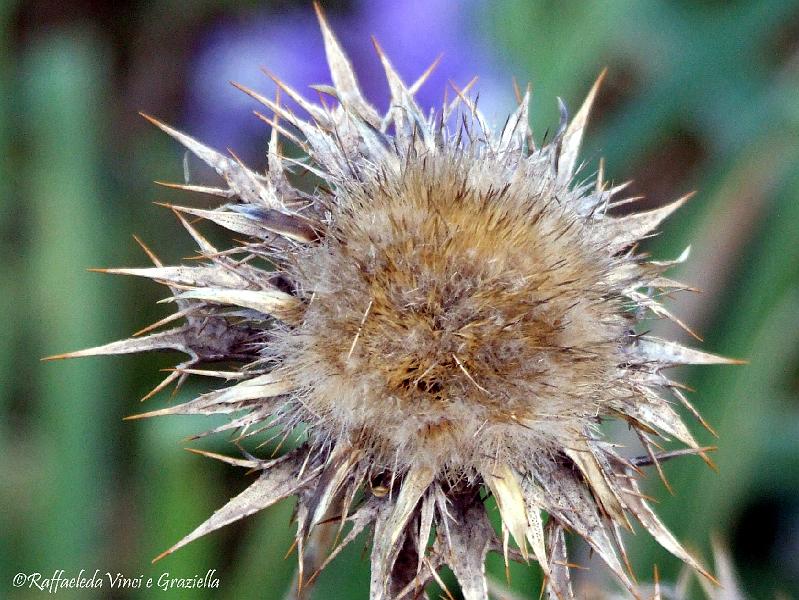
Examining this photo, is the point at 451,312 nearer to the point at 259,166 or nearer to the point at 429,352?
the point at 429,352

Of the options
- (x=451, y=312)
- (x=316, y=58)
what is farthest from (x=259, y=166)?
(x=451, y=312)

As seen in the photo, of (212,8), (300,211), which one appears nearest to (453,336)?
(300,211)

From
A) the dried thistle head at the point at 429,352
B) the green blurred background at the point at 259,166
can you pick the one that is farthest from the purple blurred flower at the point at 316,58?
the dried thistle head at the point at 429,352

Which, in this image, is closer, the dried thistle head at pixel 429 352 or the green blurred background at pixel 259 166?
the dried thistle head at pixel 429 352

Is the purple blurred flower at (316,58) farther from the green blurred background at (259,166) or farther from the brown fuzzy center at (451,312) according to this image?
the brown fuzzy center at (451,312)

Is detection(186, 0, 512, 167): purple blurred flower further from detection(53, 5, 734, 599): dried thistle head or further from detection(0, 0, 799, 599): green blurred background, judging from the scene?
detection(53, 5, 734, 599): dried thistle head

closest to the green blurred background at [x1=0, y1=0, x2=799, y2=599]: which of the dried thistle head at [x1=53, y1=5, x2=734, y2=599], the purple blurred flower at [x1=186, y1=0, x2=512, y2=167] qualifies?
the purple blurred flower at [x1=186, y1=0, x2=512, y2=167]
